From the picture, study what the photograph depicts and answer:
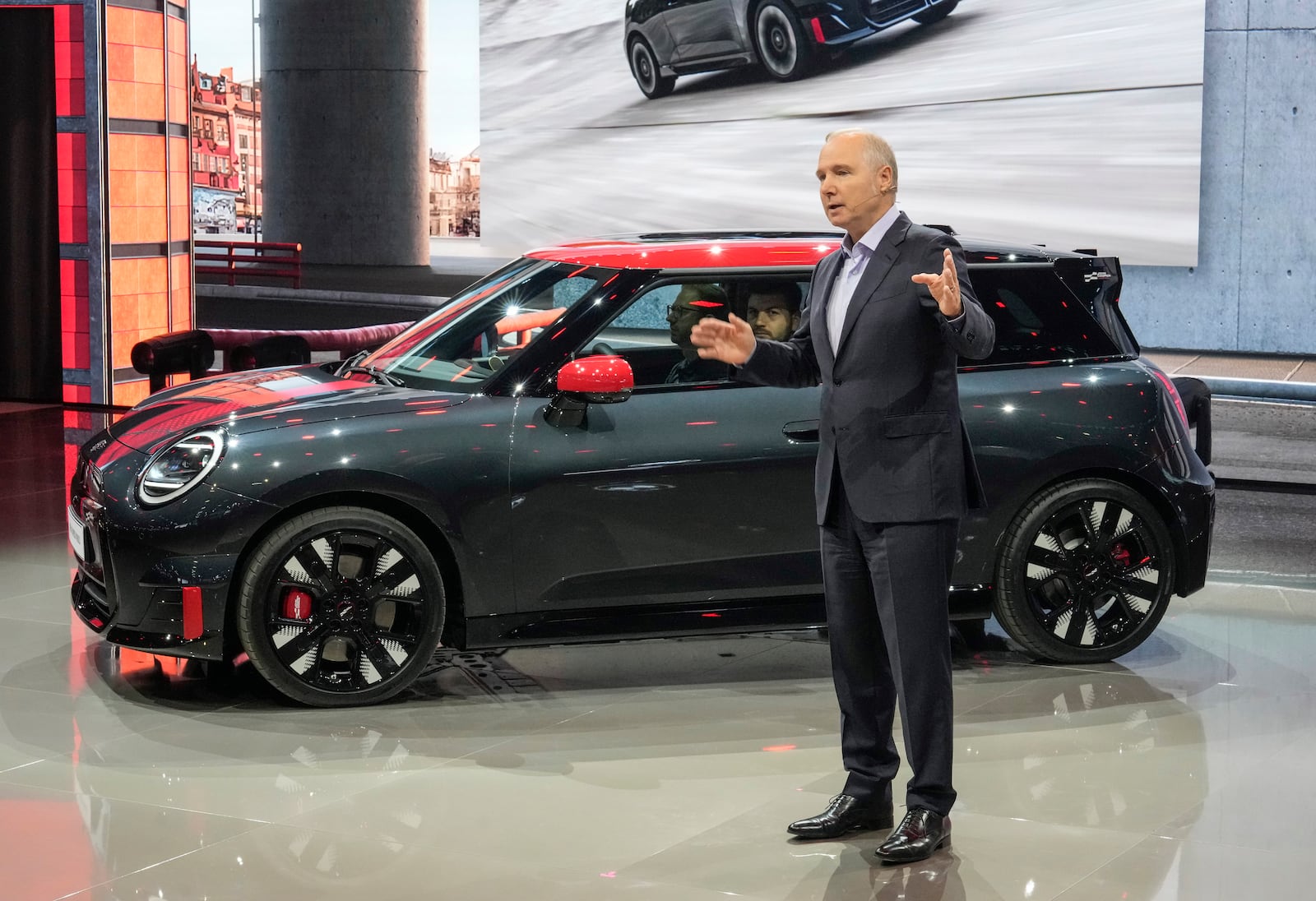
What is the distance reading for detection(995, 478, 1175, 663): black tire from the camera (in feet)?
19.0

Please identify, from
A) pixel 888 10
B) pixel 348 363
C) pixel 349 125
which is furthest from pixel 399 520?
pixel 349 125

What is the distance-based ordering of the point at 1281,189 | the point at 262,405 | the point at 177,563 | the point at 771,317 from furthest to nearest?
1. the point at 1281,189
2. the point at 771,317
3. the point at 262,405
4. the point at 177,563

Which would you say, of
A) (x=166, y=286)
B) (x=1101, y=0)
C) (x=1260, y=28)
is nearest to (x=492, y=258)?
(x=166, y=286)

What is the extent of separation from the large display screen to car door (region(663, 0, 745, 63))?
0.02 meters

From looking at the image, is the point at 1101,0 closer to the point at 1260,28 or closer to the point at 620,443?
the point at 1260,28

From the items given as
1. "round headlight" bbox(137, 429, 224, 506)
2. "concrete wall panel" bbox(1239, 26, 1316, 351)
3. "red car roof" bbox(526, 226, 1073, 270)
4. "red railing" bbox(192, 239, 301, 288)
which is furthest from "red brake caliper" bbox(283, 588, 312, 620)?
"red railing" bbox(192, 239, 301, 288)

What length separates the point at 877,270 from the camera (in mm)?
3947

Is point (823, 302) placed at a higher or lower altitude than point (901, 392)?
higher

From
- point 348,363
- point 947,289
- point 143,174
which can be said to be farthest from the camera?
point 143,174

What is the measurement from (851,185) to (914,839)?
1.62 metres

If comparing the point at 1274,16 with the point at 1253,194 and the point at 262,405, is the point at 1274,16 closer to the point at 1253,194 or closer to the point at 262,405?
the point at 1253,194

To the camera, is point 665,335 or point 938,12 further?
point 938,12

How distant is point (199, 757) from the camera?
15.6 ft

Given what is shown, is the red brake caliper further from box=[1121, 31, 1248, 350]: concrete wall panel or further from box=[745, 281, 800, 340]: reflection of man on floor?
box=[1121, 31, 1248, 350]: concrete wall panel
